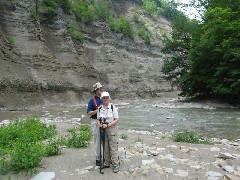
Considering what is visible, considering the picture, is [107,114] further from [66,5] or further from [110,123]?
[66,5]

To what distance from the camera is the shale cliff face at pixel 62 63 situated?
3164cm

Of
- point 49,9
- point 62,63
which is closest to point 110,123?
point 62,63

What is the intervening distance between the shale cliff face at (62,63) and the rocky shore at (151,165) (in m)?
21.5

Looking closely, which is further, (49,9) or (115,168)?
(49,9)

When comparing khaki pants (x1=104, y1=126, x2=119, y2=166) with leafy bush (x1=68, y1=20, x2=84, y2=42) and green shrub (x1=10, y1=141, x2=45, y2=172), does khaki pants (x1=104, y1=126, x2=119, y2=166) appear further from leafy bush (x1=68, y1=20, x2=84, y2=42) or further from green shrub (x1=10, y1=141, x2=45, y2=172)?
leafy bush (x1=68, y1=20, x2=84, y2=42)

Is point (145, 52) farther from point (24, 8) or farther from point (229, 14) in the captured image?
point (229, 14)

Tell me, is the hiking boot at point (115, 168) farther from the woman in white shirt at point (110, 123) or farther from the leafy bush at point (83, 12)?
the leafy bush at point (83, 12)

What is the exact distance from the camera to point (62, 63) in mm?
39094

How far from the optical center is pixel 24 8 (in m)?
37.9

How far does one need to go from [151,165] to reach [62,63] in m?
33.1

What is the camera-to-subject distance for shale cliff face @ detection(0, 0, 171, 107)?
3164 cm

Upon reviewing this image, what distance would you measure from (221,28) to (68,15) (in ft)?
85.2

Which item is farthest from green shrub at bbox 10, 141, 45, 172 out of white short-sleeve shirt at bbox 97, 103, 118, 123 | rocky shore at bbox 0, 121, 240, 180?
white short-sleeve shirt at bbox 97, 103, 118, 123

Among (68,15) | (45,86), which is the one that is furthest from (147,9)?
(45,86)
